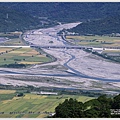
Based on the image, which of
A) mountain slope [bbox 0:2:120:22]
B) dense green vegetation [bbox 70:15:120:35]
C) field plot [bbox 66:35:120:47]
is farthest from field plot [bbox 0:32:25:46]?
mountain slope [bbox 0:2:120:22]

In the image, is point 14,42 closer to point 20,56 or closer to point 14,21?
point 20,56

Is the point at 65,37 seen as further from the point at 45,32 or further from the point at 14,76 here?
the point at 14,76

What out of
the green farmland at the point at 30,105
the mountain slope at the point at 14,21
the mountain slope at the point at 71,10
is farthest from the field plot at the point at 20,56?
the mountain slope at the point at 71,10

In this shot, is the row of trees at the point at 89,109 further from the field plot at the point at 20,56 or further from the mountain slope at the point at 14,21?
the mountain slope at the point at 14,21

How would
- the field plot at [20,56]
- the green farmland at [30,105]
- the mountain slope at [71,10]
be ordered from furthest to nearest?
the mountain slope at [71,10], the field plot at [20,56], the green farmland at [30,105]

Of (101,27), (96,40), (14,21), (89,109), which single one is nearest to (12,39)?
(96,40)

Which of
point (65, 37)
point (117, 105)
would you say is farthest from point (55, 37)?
point (117, 105)
